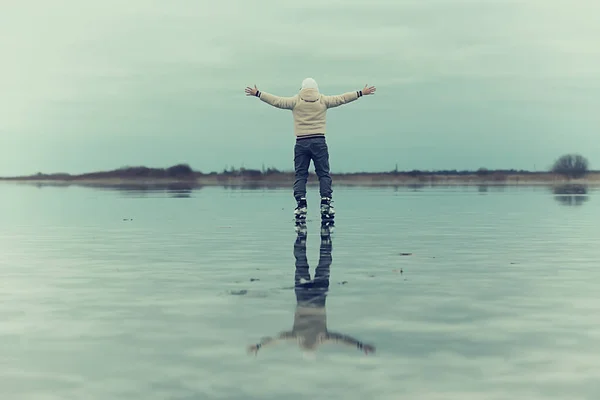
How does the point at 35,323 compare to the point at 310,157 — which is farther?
the point at 310,157

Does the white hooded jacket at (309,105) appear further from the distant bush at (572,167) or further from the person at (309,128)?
the distant bush at (572,167)

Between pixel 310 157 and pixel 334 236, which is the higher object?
pixel 310 157

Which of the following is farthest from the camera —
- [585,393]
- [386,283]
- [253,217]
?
[253,217]

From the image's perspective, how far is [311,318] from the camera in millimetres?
6340

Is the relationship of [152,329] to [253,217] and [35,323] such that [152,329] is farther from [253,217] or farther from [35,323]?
[253,217]

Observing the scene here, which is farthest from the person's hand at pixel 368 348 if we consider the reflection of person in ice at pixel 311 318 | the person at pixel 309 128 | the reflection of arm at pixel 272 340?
the person at pixel 309 128

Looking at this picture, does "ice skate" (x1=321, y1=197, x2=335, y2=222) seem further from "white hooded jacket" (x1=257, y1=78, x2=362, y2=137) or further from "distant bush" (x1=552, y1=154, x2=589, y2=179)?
"distant bush" (x1=552, y1=154, x2=589, y2=179)

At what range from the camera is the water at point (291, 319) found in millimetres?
4539

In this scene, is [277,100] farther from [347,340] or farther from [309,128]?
[347,340]

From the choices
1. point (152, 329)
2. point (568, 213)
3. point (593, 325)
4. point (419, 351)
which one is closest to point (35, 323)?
point (152, 329)

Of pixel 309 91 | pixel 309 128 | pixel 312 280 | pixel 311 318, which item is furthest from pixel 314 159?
pixel 311 318

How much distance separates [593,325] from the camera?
616 cm

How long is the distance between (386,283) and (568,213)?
13.5 metres

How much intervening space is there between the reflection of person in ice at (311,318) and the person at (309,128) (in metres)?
7.61
